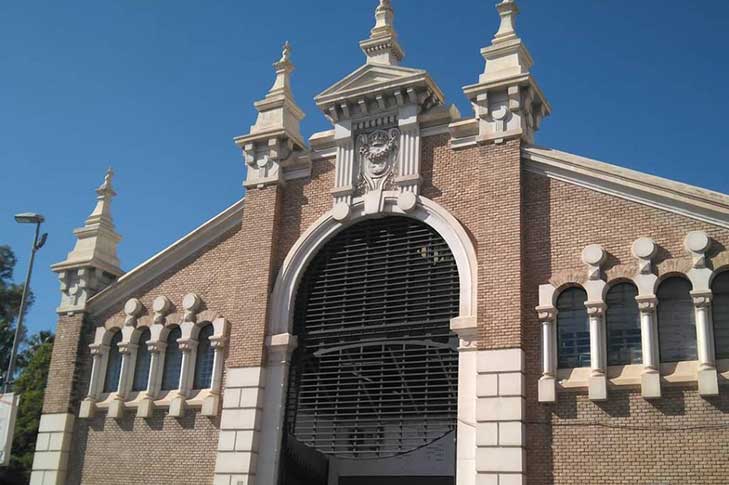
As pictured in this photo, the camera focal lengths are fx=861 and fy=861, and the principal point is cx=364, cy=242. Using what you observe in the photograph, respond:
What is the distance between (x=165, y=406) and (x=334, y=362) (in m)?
4.73

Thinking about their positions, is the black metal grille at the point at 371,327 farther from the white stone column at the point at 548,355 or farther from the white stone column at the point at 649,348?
the white stone column at the point at 649,348

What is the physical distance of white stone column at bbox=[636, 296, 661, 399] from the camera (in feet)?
52.4

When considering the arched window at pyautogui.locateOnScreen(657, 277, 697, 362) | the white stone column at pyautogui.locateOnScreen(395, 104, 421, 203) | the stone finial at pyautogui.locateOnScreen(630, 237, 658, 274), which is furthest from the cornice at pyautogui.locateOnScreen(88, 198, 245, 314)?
the arched window at pyautogui.locateOnScreen(657, 277, 697, 362)

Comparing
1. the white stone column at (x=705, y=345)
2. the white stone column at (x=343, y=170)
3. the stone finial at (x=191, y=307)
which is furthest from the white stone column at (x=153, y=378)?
the white stone column at (x=705, y=345)

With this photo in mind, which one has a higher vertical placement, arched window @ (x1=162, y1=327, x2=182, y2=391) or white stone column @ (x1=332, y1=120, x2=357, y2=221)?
white stone column @ (x1=332, y1=120, x2=357, y2=221)

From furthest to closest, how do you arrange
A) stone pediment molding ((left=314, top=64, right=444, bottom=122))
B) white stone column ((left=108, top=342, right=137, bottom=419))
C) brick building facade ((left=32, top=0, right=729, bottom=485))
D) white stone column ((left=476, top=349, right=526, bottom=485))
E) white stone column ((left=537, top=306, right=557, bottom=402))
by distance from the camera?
white stone column ((left=108, top=342, right=137, bottom=419)) → stone pediment molding ((left=314, top=64, right=444, bottom=122)) → white stone column ((left=537, top=306, right=557, bottom=402)) → white stone column ((left=476, top=349, right=526, bottom=485)) → brick building facade ((left=32, top=0, right=729, bottom=485))

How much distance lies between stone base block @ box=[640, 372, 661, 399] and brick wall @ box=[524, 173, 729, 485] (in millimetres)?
187

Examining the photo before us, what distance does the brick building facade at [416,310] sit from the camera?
54.0 feet

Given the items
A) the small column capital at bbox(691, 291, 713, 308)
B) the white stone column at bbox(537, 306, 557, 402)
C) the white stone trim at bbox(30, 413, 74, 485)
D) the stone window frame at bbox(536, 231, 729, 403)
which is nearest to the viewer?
the stone window frame at bbox(536, 231, 729, 403)

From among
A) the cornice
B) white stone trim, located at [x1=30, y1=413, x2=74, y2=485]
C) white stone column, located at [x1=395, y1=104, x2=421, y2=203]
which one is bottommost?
white stone trim, located at [x1=30, y1=413, x2=74, y2=485]

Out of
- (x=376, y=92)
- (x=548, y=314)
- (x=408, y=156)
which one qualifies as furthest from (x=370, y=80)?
(x=548, y=314)

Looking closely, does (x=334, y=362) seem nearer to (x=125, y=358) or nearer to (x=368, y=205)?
(x=368, y=205)

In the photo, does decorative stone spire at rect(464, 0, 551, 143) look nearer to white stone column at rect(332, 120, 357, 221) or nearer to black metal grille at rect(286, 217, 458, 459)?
black metal grille at rect(286, 217, 458, 459)

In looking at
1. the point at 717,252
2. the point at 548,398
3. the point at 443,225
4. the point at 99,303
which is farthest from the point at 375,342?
the point at 99,303
